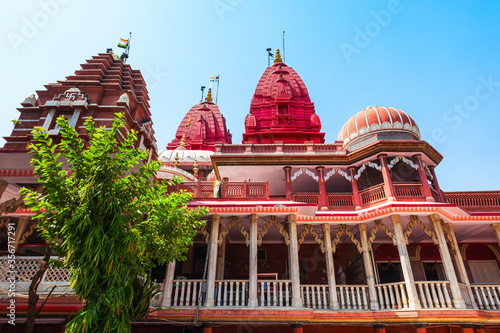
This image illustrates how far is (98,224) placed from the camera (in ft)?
22.2

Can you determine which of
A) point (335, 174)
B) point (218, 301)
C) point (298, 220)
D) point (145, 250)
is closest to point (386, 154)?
point (335, 174)

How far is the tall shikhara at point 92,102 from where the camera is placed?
1393 centimetres

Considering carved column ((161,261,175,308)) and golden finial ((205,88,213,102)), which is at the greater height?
golden finial ((205,88,213,102))

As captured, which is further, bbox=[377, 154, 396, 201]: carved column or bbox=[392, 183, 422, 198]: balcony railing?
bbox=[392, 183, 422, 198]: balcony railing

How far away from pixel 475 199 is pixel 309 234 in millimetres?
8586

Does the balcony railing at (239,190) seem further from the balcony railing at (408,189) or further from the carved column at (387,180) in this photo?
the balcony railing at (408,189)

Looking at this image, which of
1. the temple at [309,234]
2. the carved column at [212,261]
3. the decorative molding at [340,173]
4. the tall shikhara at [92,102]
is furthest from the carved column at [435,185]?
the tall shikhara at [92,102]

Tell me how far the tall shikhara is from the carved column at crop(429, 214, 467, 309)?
15260 mm

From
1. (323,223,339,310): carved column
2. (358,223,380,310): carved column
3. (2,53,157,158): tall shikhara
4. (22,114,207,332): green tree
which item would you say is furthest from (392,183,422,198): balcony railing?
(2,53,157,158): tall shikhara

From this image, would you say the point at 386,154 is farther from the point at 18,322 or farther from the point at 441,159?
the point at 18,322

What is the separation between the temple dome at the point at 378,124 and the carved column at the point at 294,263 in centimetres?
648

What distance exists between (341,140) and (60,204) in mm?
14391

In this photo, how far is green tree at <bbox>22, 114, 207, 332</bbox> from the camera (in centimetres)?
644

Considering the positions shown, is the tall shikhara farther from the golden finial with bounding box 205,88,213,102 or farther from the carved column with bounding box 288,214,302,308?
the golden finial with bounding box 205,88,213,102
